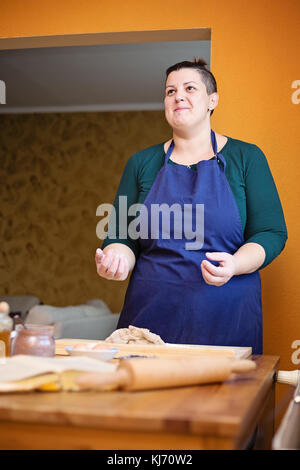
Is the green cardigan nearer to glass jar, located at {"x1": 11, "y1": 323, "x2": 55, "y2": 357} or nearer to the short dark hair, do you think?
the short dark hair

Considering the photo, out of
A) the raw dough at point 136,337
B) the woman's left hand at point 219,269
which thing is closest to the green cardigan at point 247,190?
the woman's left hand at point 219,269

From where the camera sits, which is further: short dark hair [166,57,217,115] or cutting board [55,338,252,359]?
short dark hair [166,57,217,115]

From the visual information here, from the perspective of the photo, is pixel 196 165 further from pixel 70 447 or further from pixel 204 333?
pixel 70 447

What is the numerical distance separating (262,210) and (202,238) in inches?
8.0

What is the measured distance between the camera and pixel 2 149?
682 centimetres

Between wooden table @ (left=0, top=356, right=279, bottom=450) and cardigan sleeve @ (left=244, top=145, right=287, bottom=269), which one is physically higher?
cardigan sleeve @ (left=244, top=145, right=287, bottom=269)

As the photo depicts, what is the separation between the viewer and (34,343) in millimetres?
1040

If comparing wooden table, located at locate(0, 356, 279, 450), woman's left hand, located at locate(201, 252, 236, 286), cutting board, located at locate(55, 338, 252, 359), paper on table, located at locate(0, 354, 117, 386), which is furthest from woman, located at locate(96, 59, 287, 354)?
wooden table, located at locate(0, 356, 279, 450)

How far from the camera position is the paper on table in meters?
0.84

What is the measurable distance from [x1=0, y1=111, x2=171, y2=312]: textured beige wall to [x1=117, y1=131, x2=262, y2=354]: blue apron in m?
4.85

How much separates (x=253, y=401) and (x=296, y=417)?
0.31 feet

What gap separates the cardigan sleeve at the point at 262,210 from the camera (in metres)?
1.66

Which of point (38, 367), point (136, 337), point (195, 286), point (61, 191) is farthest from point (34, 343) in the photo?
point (61, 191)

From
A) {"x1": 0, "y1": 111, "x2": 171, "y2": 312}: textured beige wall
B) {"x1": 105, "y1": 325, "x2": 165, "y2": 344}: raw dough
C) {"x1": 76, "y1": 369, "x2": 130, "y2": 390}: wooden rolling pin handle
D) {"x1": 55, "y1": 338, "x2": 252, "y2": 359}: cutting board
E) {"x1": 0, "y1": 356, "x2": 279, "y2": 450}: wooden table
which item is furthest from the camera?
{"x1": 0, "y1": 111, "x2": 171, "y2": 312}: textured beige wall
